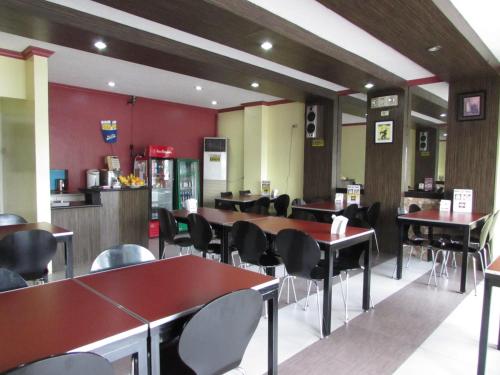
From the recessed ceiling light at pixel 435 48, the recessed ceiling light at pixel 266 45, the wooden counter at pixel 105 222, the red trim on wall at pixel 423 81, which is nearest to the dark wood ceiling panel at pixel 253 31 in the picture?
the recessed ceiling light at pixel 266 45

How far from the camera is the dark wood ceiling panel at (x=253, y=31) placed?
2.83 meters

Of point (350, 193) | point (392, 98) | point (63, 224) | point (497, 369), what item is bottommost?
point (497, 369)

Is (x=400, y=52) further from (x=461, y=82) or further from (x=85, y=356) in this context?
(x=85, y=356)

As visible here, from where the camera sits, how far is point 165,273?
2021 millimetres

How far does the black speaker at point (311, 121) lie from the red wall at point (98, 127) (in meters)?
2.79

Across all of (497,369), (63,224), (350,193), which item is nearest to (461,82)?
(350,193)

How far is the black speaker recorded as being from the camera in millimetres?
6418

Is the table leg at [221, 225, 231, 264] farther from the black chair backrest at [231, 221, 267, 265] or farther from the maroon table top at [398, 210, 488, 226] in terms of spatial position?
the maroon table top at [398, 210, 488, 226]

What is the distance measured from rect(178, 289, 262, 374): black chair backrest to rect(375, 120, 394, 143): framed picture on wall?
4661 millimetres

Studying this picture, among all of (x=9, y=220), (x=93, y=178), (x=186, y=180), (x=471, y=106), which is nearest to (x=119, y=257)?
(x=9, y=220)

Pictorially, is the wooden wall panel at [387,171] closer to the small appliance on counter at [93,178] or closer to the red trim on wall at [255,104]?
the red trim on wall at [255,104]

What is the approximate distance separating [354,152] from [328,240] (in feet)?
28.2

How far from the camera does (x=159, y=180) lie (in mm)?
7020

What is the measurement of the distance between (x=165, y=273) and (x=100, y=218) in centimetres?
346
